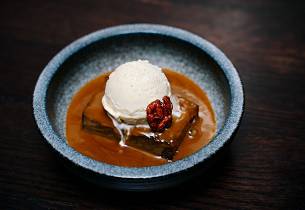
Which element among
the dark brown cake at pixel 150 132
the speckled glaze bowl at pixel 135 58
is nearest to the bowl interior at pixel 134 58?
the speckled glaze bowl at pixel 135 58

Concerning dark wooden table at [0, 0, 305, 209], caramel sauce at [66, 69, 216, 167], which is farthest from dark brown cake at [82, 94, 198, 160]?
dark wooden table at [0, 0, 305, 209]

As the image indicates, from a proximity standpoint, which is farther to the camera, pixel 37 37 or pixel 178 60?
pixel 37 37

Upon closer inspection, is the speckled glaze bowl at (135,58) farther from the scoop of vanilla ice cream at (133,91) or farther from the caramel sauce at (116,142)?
the scoop of vanilla ice cream at (133,91)

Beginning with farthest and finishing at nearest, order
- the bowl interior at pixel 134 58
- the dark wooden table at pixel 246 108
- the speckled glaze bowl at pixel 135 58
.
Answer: the bowl interior at pixel 134 58 < the dark wooden table at pixel 246 108 < the speckled glaze bowl at pixel 135 58

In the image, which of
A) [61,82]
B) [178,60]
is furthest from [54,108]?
[178,60]

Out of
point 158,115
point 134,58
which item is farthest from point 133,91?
point 134,58

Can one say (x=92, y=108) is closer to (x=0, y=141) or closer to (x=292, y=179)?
(x=0, y=141)

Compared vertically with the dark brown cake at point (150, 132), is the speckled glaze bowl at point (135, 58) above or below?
above
